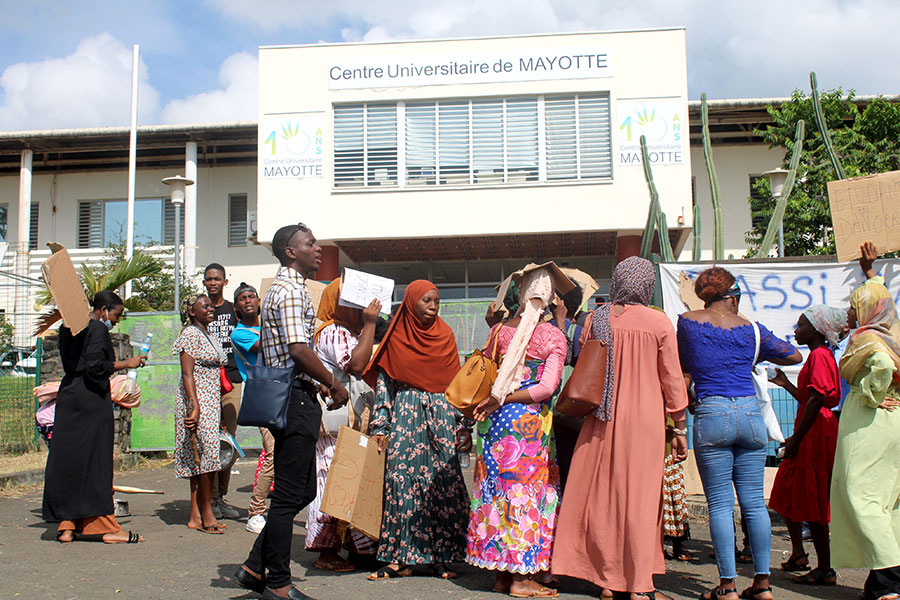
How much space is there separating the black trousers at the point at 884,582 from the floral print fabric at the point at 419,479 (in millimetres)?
2384

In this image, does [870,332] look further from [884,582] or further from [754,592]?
[754,592]

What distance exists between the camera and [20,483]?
8797 mm

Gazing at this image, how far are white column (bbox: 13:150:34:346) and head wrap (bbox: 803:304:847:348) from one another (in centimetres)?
2070

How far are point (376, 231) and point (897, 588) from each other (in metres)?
14.2

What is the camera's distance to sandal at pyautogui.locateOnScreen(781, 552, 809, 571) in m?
5.43

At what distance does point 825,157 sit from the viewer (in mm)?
15758

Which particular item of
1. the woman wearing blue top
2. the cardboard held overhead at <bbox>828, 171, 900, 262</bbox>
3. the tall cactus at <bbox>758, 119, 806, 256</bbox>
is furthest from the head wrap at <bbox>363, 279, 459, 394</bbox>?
the tall cactus at <bbox>758, 119, 806, 256</bbox>

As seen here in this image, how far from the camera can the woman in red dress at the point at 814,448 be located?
5.14 metres

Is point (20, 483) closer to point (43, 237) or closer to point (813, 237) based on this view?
point (813, 237)

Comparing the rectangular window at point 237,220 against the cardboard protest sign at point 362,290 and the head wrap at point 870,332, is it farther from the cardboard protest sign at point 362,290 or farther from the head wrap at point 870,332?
the head wrap at point 870,332

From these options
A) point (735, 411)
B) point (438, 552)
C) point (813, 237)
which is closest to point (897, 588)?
point (735, 411)

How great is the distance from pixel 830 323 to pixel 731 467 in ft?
4.48

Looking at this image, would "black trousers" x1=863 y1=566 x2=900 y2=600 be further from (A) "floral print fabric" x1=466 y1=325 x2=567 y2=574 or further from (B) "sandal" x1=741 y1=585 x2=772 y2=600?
(A) "floral print fabric" x1=466 y1=325 x2=567 y2=574

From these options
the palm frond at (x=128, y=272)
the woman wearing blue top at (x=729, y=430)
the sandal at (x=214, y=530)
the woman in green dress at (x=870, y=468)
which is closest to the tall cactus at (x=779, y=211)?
the woman in green dress at (x=870, y=468)
